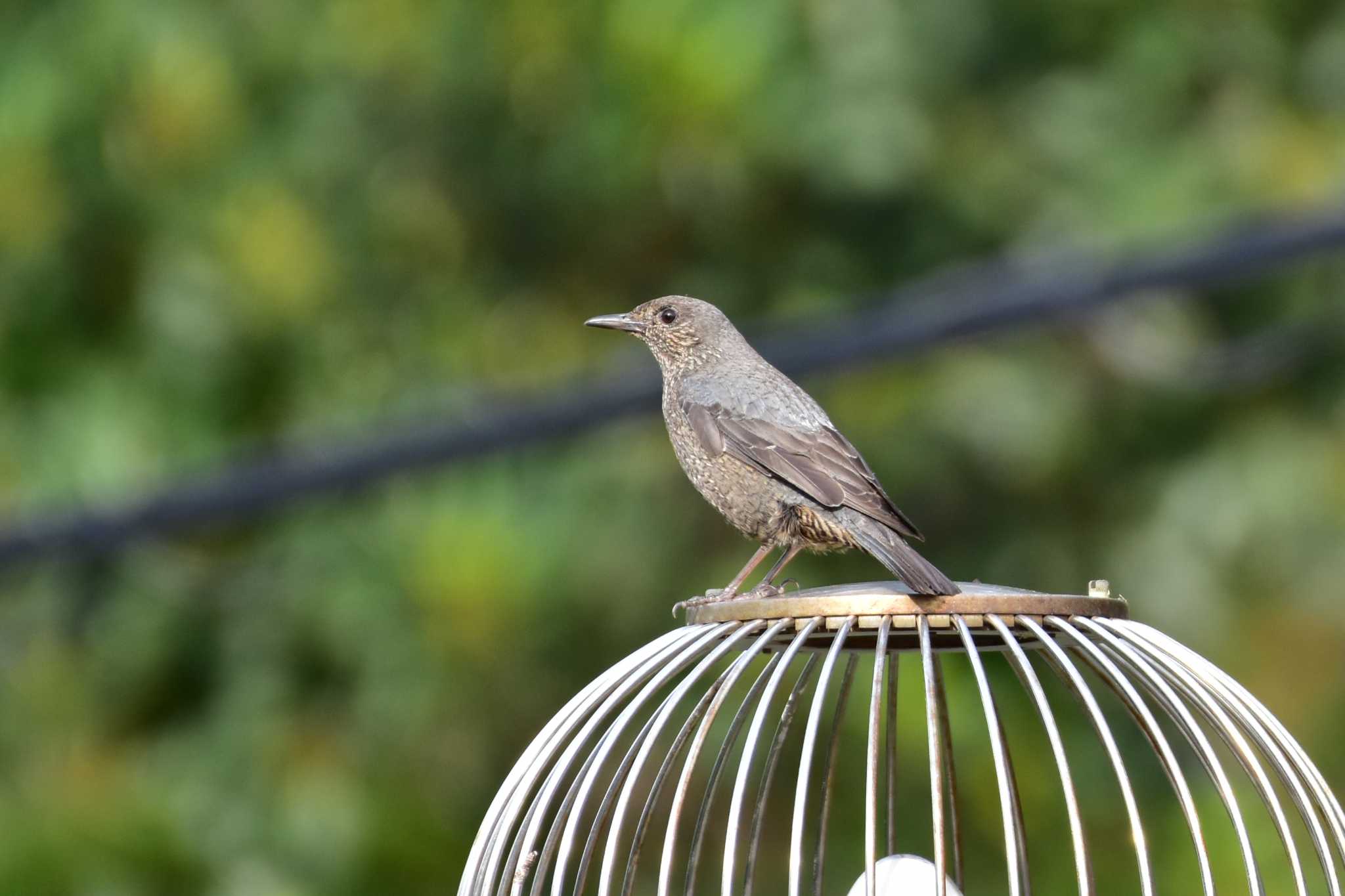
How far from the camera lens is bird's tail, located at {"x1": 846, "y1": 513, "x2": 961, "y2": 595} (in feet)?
8.90

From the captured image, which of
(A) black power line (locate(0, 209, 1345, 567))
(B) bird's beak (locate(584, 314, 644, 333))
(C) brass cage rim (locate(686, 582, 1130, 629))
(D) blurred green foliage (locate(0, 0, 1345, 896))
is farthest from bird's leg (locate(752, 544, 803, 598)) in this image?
(D) blurred green foliage (locate(0, 0, 1345, 896))

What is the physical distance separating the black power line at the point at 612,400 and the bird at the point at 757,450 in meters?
0.30

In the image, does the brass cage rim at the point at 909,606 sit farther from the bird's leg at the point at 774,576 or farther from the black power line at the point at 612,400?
the black power line at the point at 612,400

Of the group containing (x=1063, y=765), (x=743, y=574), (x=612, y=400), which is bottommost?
(x=1063, y=765)

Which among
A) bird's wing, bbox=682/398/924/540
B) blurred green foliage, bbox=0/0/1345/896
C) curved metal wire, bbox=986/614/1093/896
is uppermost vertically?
blurred green foliage, bbox=0/0/1345/896

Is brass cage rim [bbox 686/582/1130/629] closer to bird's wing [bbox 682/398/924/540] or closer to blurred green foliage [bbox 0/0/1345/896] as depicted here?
bird's wing [bbox 682/398/924/540]

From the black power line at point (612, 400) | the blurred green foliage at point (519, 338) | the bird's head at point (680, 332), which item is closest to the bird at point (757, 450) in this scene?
the bird's head at point (680, 332)

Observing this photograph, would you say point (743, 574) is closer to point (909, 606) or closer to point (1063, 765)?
point (909, 606)

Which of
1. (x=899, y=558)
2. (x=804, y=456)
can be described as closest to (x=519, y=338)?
(x=804, y=456)

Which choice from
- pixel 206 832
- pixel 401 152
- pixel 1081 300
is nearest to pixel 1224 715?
pixel 1081 300

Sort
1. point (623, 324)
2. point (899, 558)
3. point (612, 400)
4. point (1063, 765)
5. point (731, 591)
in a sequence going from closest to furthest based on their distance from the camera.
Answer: point (1063, 765) < point (899, 558) < point (731, 591) < point (623, 324) < point (612, 400)

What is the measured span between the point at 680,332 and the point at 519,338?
128 inches

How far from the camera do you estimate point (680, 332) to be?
162 inches

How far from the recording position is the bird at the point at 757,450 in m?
3.35
